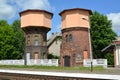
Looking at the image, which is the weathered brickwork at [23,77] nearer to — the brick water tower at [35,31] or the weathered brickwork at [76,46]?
the weathered brickwork at [76,46]

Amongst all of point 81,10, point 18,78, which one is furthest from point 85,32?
point 18,78

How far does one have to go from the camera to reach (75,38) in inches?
2080

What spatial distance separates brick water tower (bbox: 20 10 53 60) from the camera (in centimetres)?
5981

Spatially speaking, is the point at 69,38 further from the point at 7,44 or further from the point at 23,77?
the point at 23,77

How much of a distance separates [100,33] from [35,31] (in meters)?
14.7

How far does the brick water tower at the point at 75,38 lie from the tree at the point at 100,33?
1085 centimetres

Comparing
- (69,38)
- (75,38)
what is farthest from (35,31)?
(75,38)

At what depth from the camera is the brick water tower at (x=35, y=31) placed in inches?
2355

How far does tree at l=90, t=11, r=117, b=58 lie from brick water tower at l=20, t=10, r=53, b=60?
10999 millimetres

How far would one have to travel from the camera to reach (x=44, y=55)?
6128cm

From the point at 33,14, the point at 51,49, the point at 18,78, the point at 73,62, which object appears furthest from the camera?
the point at 51,49

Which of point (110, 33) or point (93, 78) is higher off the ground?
point (110, 33)

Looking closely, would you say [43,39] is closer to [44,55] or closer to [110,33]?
[44,55]

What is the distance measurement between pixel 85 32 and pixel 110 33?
13803 mm
